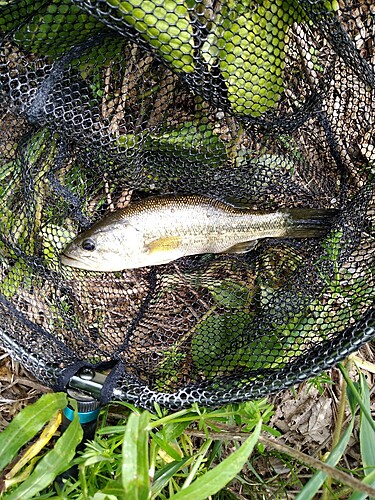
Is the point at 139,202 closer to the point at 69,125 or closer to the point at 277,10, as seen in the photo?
the point at 69,125

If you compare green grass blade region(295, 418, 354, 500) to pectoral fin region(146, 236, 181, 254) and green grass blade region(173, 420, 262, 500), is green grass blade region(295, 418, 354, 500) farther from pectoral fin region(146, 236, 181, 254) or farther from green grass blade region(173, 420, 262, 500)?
pectoral fin region(146, 236, 181, 254)

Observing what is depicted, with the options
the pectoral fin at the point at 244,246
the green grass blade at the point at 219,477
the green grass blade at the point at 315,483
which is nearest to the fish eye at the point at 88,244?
Result: the pectoral fin at the point at 244,246

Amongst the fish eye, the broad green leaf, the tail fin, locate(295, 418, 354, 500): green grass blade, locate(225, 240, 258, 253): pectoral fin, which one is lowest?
the broad green leaf

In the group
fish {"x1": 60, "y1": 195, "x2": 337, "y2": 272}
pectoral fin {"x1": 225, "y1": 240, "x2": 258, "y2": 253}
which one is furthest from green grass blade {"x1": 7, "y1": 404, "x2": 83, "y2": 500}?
pectoral fin {"x1": 225, "y1": 240, "x2": 258, "y2": 253}

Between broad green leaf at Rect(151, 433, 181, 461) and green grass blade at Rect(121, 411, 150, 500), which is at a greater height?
green grass blade at Rect(121, 411, 150, 500)

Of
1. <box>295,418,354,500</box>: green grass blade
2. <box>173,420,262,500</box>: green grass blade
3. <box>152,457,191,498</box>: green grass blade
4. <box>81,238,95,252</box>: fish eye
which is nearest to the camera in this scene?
<box>173,420,262,500</box>: green grass blade

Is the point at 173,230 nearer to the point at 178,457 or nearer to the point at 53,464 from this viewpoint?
the point at 178,457

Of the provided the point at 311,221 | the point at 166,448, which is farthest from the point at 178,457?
the point at 311,221

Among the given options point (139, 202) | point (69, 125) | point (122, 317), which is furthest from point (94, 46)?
point (122, 317)
